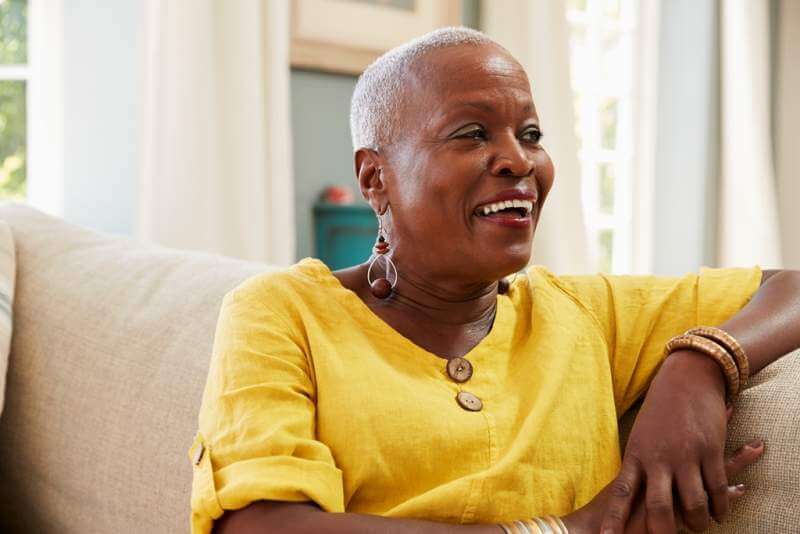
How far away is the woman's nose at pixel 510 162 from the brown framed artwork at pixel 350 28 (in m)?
2.24

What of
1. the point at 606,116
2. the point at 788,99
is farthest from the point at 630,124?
the point at 788,99

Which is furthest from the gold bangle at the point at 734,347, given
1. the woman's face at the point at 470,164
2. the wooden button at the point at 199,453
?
the wooden button at the point at 199,453

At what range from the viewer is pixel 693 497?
98 centimetres

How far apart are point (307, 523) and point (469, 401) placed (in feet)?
0.85

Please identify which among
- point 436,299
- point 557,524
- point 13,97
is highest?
point 13,97

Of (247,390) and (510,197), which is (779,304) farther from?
(247,390)

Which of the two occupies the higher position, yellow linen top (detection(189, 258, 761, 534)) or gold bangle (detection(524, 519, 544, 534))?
yellow linen top (detection(189, 258, 761, 534))

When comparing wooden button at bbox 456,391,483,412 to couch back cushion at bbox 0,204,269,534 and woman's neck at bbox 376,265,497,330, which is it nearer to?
woman's neck at bbox 376,265,497,330

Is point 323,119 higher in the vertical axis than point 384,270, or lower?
higher

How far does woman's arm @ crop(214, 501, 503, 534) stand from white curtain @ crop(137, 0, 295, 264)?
1853 millimetres

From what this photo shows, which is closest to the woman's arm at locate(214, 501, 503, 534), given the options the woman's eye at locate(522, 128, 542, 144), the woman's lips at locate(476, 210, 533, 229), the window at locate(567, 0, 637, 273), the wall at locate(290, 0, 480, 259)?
the woman's lips at locate(476, 210, 533, 229)

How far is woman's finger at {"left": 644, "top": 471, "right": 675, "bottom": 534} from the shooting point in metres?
0.98

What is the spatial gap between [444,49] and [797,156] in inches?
172

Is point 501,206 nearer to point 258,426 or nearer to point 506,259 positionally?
point 506,259
